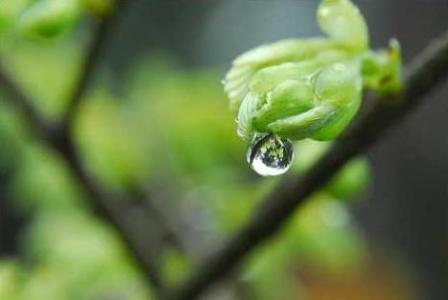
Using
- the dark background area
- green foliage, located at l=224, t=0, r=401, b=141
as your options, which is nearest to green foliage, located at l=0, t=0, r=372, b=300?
green foliage, located at l=224, t=0, r=401, b=141

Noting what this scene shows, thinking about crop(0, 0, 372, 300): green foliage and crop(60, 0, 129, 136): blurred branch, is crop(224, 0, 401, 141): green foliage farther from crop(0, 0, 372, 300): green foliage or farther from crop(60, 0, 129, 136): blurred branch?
crop(0, 0, 372, 300): green foliage

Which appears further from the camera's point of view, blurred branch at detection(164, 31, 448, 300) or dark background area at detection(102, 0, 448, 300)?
dark background area at detection(102, 0, 448, 300)

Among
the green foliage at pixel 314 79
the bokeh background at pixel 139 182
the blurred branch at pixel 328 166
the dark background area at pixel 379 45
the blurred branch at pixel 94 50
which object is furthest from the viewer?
the dark background area at pixel 379 45

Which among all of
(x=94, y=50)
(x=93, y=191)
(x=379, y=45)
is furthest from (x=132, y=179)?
(x=379, y=45)

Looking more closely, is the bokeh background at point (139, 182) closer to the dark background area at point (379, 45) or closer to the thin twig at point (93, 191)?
the thin twig at point (93, 191)

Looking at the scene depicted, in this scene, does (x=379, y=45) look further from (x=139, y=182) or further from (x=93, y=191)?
(x=93, y=191)

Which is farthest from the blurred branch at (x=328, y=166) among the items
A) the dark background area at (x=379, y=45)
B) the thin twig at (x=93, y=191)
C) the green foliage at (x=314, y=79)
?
the dark background area at (x=379, y=45)

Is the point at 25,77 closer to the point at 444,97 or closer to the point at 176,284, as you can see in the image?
the point at 176,284
